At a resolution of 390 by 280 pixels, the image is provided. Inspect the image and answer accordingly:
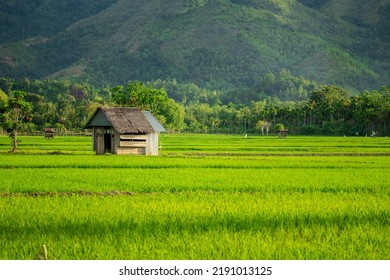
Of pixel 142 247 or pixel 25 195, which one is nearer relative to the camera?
pixel 142 247

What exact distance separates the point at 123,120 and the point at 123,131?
0.91 meters

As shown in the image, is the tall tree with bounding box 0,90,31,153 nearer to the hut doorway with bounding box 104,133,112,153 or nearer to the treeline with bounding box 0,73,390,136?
the hut doorway with bounding box 104,133,112,153

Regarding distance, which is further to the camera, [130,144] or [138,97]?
[138,97]

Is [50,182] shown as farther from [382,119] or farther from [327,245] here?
[382,119]

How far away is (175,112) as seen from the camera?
115375 mm

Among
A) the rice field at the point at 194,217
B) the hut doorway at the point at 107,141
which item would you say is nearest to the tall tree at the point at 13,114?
the hut doorway at the point at 107,141

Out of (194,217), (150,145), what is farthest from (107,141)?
(194,217)

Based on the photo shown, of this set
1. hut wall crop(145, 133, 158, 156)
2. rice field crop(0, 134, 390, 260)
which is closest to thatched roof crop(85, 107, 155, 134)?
hut wall crop(145, 133, 158, 156)

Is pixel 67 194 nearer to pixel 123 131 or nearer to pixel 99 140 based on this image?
pixel 123 131

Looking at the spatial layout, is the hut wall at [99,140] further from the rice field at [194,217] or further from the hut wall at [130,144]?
the rice field at [194,217]

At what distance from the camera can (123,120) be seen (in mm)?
36062

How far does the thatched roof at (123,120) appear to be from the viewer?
117 feet
